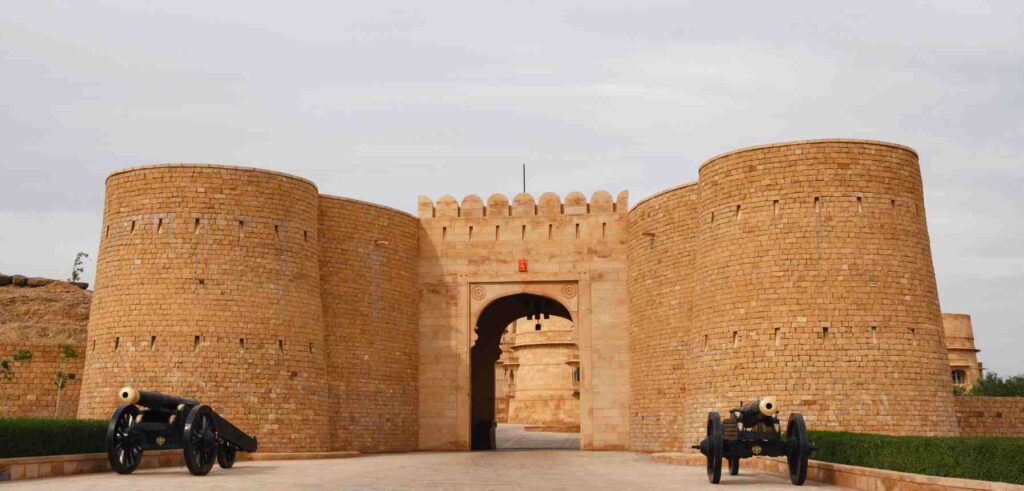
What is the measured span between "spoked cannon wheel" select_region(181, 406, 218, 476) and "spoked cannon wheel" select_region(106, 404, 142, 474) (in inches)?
30.8

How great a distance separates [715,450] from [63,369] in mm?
16833

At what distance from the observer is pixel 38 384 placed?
973 inches

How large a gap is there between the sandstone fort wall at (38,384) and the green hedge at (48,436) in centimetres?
750

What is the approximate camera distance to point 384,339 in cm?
2791

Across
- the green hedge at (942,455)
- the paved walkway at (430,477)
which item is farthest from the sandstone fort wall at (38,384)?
the green hedge at (942,455)

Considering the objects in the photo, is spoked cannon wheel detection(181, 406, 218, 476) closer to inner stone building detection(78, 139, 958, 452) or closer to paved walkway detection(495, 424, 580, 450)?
inner stone building detection(78, 139, 958, 452)

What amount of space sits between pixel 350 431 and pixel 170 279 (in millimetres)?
6294

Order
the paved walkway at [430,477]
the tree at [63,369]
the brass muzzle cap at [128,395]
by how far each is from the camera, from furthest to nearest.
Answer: the tree at [63,369]
the brass muzzle cap at [128,395]
the paved walkway at [430,477]

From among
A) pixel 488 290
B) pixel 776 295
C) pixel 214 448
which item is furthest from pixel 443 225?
pixel 214 448

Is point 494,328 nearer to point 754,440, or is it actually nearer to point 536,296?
point 536,296

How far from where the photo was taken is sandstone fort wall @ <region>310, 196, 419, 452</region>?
87.4 ft

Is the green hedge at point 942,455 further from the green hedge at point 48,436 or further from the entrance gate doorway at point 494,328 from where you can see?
the entrance gate doorway at point 494,328

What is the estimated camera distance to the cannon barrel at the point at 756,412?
1491cm

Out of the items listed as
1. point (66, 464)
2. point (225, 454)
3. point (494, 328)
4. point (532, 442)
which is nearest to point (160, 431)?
point (66, 464)
